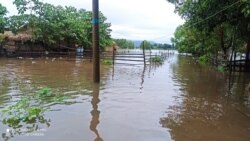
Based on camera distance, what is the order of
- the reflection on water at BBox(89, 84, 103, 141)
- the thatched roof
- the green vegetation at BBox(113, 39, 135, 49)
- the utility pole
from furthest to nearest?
the green vegetation at BBox(113, 39, 135, 49) → the thatched roof → the utility pole → the reflection on water at BBox(89, 84, 103, 141)

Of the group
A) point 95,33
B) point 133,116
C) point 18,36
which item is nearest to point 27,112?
point 133,116

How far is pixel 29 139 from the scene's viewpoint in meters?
4.72

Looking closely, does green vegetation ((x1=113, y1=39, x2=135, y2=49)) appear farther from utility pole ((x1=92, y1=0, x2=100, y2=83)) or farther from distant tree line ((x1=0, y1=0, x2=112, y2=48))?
utility pole ((x1=92, y1=0, x2=100, y2=83))

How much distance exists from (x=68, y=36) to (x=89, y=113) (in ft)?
89.3

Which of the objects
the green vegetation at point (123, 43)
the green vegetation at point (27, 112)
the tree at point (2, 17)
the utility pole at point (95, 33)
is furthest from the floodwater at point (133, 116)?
the green vegetation at point (123, 43)

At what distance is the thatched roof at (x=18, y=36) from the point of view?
29.0m

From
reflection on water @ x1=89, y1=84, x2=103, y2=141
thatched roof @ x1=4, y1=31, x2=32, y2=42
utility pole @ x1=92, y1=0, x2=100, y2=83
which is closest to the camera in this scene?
reflection on water @ x1=89, y1=84, x2=103, y2=141

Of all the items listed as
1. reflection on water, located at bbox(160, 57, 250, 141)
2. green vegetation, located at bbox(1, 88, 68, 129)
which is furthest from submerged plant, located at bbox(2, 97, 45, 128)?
reflection on water, located at bbox(160, 57, 250, 141)

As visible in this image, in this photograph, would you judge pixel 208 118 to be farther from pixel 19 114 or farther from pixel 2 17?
pixel 2 17

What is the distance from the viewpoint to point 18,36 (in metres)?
29.1

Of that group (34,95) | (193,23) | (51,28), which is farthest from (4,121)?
(51,28)

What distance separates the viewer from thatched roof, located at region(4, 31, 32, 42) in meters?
29.0

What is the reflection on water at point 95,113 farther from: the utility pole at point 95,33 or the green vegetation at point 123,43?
the green vegetation at point 123,43

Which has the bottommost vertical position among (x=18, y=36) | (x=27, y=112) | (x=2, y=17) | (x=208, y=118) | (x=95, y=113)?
(x=208, y=118)
